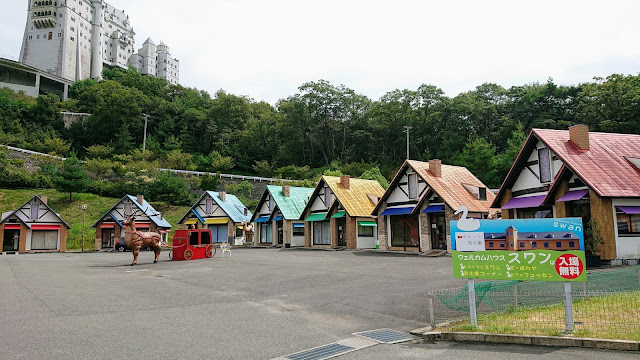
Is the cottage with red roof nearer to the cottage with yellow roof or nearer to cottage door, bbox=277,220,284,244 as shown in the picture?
the cottage with yellow roof

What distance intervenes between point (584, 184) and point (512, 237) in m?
12.0

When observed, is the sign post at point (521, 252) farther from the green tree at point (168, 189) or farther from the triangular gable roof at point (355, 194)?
the green tree at point (168, 189)

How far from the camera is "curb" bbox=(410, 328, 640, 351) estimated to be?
5930 mm

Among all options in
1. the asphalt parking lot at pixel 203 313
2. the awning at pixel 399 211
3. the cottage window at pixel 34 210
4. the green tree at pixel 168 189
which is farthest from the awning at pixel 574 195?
the green tree at pixel 168 189

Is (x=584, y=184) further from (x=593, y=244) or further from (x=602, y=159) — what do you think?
(x=593, y=244)

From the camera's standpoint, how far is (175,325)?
7.76 meters

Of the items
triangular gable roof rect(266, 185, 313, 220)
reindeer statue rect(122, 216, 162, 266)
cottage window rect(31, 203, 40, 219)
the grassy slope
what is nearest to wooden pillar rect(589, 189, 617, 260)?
reindeer statue rect(122, 216, 162, 266)

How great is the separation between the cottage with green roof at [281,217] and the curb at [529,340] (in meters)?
31.4

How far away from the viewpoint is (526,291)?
8.83m

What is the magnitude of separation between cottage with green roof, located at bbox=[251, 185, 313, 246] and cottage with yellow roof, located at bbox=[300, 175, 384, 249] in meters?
2.22

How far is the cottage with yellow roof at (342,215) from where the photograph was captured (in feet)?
103

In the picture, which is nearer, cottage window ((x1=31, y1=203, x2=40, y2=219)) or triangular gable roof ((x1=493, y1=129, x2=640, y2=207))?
triangular gable roof ((x1=493, y1=129, x2=640, y2=207))

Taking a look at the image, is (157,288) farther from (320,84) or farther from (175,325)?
(320,84)

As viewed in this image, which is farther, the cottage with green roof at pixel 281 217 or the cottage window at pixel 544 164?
the cottage with green roof at pixel 281 217
